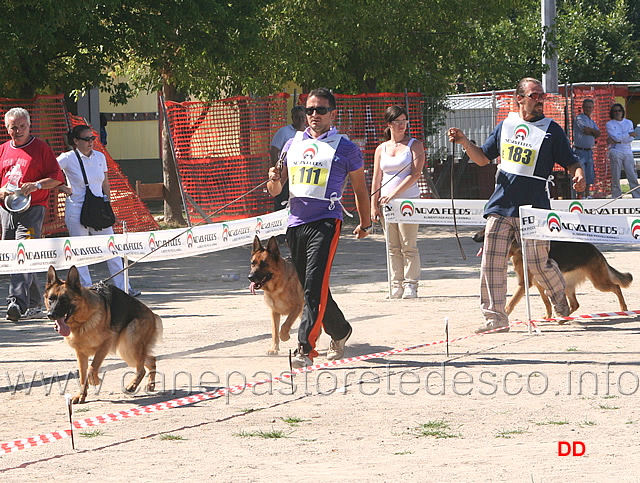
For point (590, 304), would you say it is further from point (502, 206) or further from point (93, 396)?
point (93, 396)

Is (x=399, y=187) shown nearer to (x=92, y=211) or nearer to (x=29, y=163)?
(x=92, y=211)

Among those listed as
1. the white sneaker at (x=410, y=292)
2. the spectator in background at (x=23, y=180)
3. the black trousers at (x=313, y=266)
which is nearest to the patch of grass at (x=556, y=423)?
the black trousers at (x=313, y=266)

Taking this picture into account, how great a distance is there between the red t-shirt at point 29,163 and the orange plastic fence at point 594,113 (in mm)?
14790

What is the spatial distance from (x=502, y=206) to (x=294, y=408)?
3.23 meters

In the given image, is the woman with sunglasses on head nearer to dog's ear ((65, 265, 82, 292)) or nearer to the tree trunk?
dog's ear ((65, 265, 82, 292))

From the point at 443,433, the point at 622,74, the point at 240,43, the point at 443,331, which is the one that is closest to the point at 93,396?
the point at 443,433

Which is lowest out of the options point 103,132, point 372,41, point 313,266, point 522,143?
point 313,266

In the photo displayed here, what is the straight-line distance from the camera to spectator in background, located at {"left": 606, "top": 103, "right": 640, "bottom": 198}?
73.0 ft

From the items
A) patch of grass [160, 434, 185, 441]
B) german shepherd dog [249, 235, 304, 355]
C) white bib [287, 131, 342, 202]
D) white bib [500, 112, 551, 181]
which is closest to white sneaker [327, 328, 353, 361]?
german shepherd dog [249, 235, 304, 355]

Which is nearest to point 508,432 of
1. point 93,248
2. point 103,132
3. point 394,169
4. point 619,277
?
point 619,277

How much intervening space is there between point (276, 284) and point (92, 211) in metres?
3.51

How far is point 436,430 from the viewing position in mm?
5766

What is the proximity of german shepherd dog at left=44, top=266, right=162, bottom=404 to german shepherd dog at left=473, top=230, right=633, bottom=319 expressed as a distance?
12.3ft

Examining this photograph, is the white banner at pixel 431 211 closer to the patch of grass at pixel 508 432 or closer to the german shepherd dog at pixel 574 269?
the german shepherd dog at pixel 574 269
